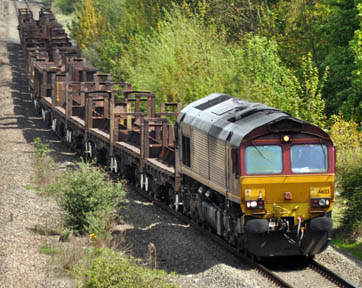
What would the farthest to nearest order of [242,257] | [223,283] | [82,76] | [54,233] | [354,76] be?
1. [82,76]
2. [354,76]
3. [54,233]
4. [242,257]
5. [223,283]

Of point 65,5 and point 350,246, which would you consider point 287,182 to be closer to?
point 350,246

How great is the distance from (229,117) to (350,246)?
4092 millimetres

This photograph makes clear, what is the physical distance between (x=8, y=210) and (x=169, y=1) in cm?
2624

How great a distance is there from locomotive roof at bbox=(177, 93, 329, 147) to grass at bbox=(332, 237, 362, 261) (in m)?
3.21

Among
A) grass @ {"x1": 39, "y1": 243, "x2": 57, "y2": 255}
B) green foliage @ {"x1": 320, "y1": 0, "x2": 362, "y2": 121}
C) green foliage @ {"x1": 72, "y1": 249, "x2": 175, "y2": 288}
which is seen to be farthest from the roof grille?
green foliage @ {"x1": 320, "y1": 0, "x2": 362, "y2": 121}

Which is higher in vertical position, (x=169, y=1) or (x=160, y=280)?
(x=169, y=1)

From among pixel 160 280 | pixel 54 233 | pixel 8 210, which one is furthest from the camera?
pixel 8 210

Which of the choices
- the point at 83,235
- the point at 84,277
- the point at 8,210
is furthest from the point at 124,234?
the point at 84,277

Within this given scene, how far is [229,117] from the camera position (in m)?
14.6

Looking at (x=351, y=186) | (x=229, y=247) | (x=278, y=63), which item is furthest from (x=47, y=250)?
(x=278, y=63)

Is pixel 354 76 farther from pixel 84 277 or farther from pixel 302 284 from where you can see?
pixel 84 277

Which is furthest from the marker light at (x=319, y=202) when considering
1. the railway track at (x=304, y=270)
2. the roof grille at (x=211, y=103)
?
the roof grille at (x=211, y=103)

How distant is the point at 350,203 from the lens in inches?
647

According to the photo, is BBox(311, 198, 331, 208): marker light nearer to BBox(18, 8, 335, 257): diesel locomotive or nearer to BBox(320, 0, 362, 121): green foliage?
BBox(18, 8, 335, 257): diesel locomotive
